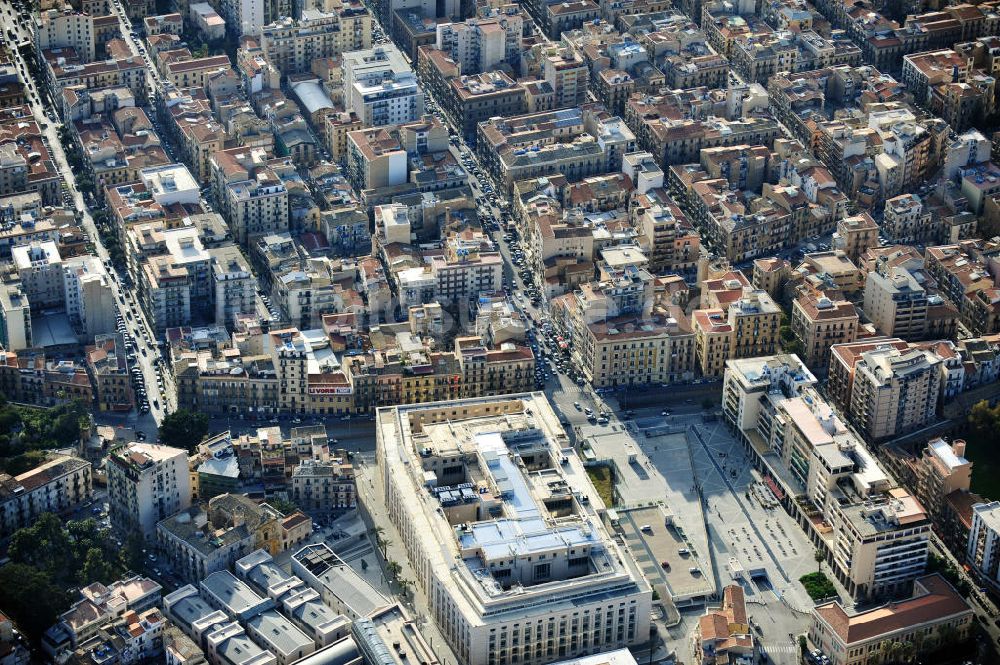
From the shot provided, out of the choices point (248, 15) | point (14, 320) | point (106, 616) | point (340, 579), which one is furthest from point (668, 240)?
point (106, 616)

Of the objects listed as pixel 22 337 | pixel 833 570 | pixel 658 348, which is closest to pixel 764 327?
pixel 658 348

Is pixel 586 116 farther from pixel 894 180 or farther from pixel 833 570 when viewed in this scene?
pixel 833 570

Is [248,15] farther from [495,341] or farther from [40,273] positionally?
[495,341]

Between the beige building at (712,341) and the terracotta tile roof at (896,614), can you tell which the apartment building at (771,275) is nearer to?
the beige building at (712,341)

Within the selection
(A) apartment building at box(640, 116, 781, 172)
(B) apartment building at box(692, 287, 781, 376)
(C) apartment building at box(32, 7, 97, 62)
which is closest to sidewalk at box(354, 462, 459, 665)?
(B) apartment building at box(692, 287, 781, 376)

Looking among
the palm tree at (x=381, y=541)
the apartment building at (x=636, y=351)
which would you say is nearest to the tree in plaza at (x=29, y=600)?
the palm tree at (x=381, y=541)

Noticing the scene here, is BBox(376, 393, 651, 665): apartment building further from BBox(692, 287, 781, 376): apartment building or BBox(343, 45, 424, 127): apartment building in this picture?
BBox(343, 45, 424, 127): apartment building
